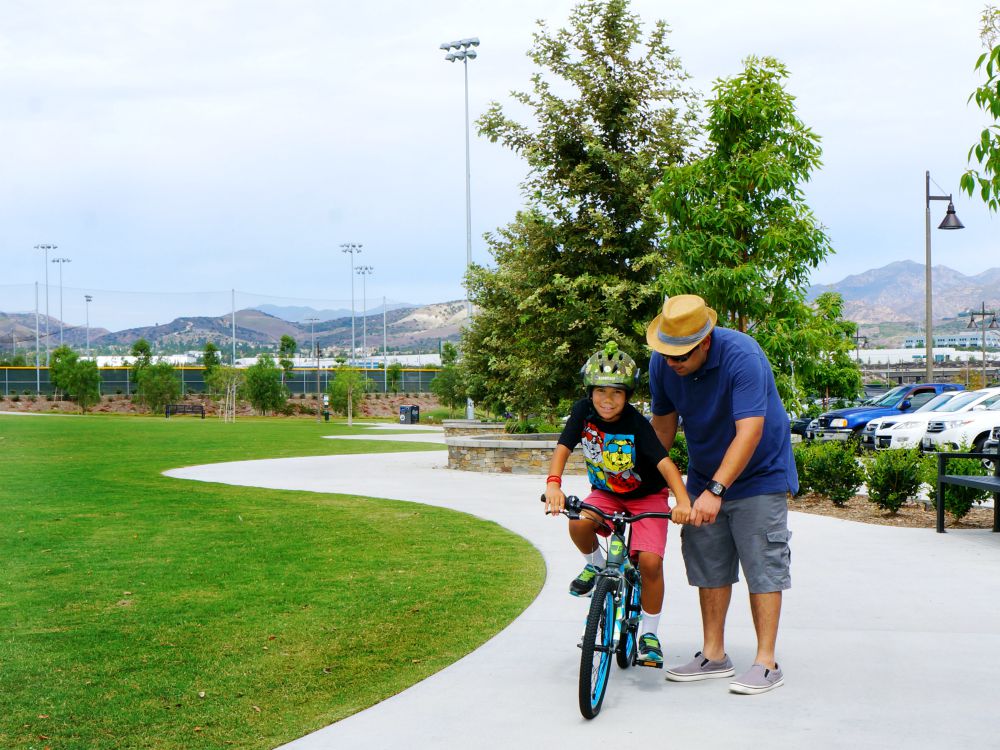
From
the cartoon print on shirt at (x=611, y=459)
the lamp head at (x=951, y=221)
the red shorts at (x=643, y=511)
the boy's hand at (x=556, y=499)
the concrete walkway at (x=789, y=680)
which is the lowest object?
the concrete walkway at (x=789, y=680)

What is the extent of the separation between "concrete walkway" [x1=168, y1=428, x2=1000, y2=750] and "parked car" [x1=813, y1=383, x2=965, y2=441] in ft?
62.8

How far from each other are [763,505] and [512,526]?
6.68 metres

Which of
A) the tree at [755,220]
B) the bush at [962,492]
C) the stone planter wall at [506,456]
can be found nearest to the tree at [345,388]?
the stone planter wall at [506,456]

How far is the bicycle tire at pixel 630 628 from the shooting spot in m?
5.04

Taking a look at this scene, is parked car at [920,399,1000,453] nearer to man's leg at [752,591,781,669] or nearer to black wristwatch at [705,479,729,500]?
man's leg at [752,591,781,669]

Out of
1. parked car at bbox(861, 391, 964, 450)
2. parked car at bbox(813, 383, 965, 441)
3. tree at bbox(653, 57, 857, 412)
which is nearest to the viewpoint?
tree at bbox(653, 57, 857, 412)

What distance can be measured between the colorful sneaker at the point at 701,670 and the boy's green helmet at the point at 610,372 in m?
1.50

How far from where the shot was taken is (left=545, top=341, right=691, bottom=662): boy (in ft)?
15.7

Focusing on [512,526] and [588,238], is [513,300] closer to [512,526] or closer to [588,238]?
[588,238]

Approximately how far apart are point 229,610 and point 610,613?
11.4ft

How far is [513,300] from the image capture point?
71.4 ft

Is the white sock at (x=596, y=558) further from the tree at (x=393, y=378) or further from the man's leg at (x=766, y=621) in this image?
the tree at (x=393, y=378)

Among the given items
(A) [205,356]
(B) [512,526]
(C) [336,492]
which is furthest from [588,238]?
(A) [205,356]

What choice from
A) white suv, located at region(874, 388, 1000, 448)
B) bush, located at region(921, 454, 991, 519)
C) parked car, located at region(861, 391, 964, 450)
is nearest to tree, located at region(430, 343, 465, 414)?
parked car, located at region(861, 391, 964, 450)
